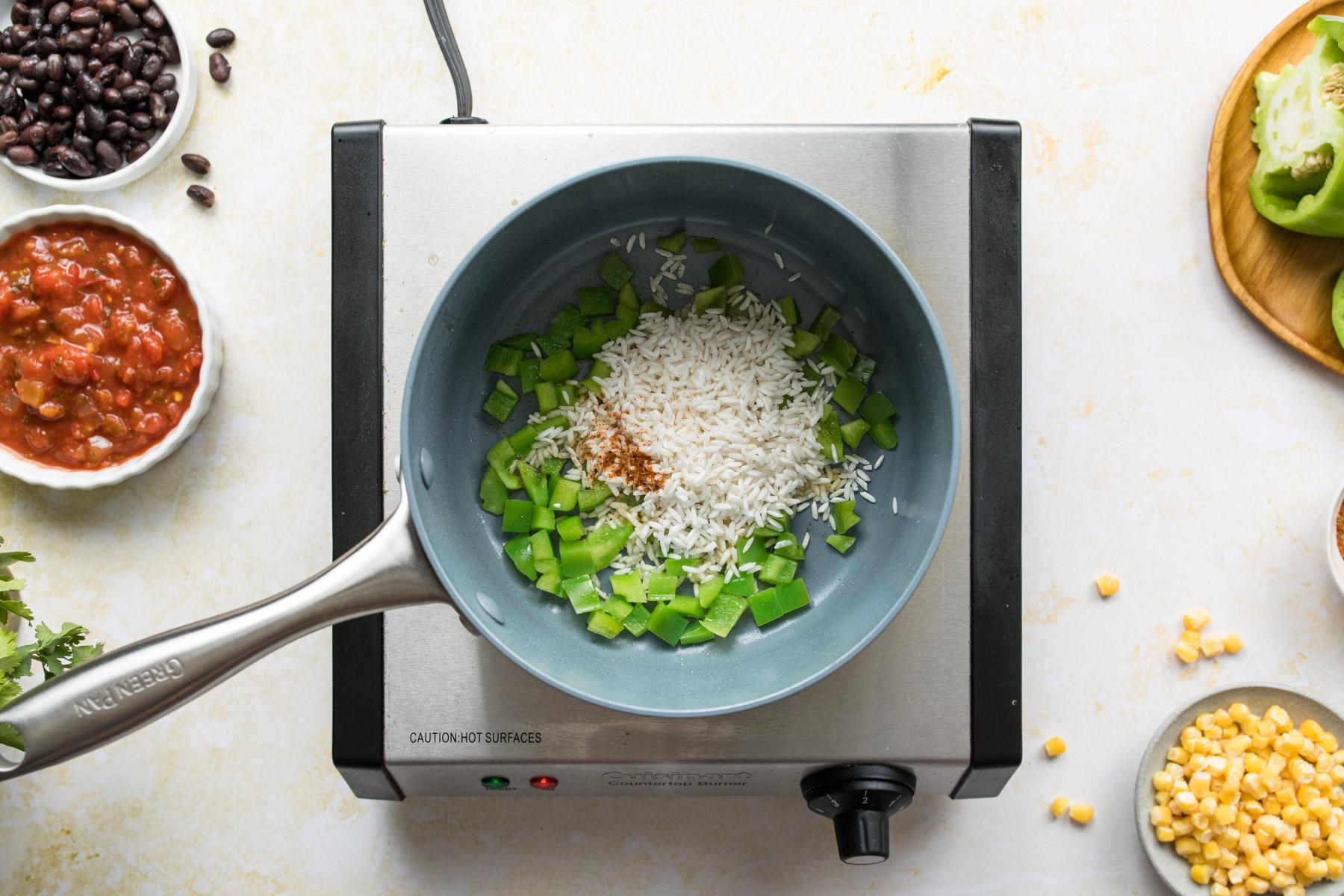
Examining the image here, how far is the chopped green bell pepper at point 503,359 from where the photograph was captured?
118cm

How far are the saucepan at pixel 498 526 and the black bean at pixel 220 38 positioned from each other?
0.59m

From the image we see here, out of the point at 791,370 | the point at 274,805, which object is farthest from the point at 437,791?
the point at 791,370

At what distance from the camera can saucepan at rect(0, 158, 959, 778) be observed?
33.6 inches

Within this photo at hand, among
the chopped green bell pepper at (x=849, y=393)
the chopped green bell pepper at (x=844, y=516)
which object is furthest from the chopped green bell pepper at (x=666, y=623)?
the chopped green bell pepper at (x=849, y=393)

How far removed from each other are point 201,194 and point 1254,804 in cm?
160

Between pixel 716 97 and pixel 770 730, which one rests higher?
pixel 716 97

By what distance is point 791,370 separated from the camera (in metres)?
1.18

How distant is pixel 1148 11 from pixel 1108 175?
234 mm

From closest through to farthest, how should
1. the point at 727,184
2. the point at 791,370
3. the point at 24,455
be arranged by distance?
the point at 727,184 < the point at 791,370 < the point at 24,455

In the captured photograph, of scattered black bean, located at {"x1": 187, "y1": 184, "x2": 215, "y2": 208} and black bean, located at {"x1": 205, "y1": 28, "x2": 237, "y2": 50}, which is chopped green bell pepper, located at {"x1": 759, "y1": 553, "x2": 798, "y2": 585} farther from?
black bean, located at {"x1": 205, "y1": 28, "x2": 237, "y2": 50}

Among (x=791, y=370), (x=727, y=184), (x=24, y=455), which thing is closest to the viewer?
(x=727, y=184)

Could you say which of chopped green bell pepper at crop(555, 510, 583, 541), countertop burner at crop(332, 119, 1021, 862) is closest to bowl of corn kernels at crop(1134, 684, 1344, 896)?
countertop burner at crop(332, 119, 1021, 862)

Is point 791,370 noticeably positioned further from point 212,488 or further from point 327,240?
point 212,488

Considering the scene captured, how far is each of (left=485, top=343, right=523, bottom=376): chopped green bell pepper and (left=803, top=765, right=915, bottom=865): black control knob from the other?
592 millimetres
